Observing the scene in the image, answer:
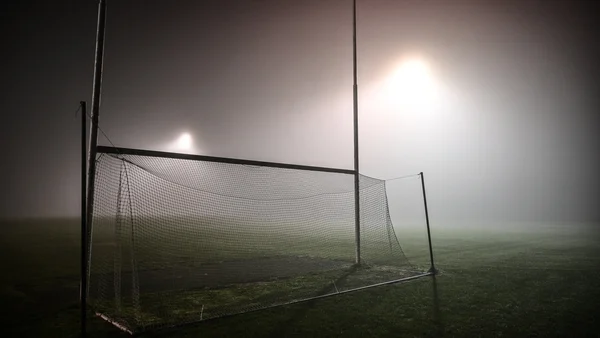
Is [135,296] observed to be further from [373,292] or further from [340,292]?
[373,292]

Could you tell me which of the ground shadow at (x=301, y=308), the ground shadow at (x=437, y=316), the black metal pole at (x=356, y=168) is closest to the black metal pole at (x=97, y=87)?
the ground shadow at (x=301, y=308)

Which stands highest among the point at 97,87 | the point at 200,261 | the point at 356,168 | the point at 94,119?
the point at 97,87

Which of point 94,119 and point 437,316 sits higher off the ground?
point 94,119

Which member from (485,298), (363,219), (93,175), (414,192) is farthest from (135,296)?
(414,192)

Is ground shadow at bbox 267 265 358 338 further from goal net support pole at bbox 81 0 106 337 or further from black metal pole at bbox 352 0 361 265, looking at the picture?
goal net support pole at bbox 81 0 106 337

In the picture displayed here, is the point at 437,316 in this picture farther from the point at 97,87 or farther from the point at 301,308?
the point at 97,87

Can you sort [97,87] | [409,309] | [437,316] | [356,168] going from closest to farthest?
[437,316], [409,309], [97,87], [356,168]

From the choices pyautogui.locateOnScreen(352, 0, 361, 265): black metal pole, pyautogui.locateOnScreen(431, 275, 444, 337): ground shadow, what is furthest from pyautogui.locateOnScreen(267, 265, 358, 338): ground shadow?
pyautogui.locateOnScreen(431, 275, 444, 337): ground shadow

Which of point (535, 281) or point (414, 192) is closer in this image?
point (535, 281)

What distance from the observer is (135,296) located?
4.39 m

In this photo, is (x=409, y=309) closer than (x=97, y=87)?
Yes

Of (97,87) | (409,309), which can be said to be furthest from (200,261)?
(409,309)

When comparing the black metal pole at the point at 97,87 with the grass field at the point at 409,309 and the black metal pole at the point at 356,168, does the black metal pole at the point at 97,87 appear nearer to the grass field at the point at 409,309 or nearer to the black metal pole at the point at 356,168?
the grass field at the point at 409,309

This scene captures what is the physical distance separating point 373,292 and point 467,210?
3794cm
